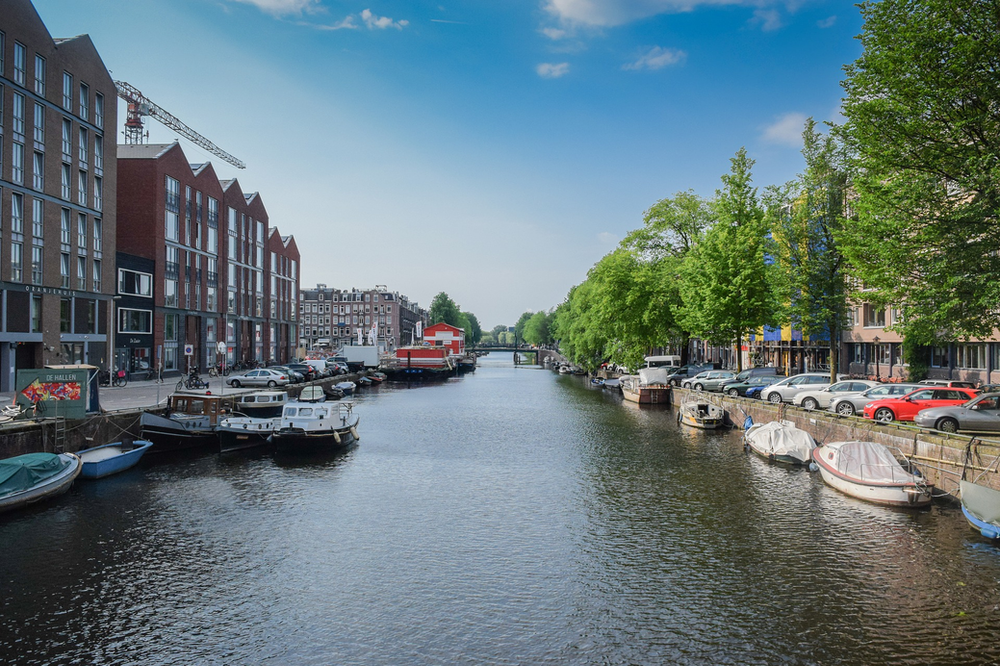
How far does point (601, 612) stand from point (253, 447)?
24173mm

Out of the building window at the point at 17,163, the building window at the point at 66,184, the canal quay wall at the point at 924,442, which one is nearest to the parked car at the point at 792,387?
the canal quay wall at the point at 924,442

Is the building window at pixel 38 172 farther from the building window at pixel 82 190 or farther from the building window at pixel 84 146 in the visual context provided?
the building window at pixel 84 146

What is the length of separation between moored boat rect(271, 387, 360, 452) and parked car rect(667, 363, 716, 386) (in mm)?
31331

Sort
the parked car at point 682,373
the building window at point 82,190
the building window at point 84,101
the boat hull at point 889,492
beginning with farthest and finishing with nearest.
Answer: the parked car at point 682,373
the building window at point 84,101
the building window at point 82,190
the boat hull at point 889,492

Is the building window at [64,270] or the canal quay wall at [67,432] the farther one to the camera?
the building window at [64,270]

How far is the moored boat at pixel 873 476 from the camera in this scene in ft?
66.2

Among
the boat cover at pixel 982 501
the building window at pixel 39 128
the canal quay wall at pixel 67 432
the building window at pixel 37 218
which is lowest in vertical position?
the boat cover at pixel 982 501

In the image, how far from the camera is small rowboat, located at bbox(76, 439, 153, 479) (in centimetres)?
2461

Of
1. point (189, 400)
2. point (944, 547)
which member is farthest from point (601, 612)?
point (189, 400)

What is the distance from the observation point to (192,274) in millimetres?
67688

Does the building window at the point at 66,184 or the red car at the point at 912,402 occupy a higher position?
the building window at the point at 66,184

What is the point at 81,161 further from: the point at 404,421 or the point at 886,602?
the point at 886,602

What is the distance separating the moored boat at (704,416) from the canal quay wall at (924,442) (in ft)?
20.1

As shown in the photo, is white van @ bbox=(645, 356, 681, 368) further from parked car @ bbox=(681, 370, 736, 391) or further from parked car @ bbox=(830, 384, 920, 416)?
parked car @ bbox=(830, 384, 920, 416)
